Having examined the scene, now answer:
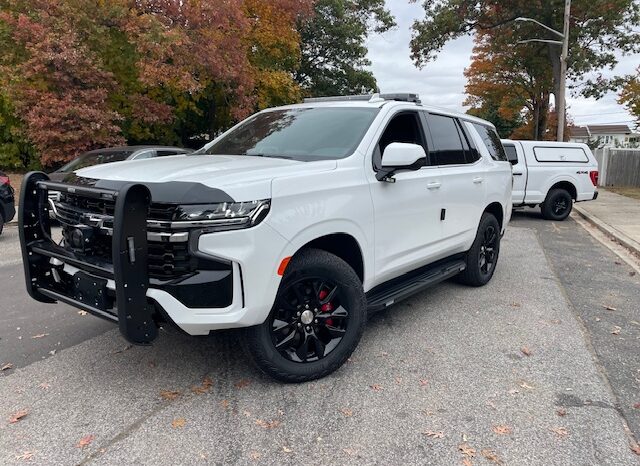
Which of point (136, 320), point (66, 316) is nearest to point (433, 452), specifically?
point (136, 320)

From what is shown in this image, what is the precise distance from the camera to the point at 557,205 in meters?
13.1

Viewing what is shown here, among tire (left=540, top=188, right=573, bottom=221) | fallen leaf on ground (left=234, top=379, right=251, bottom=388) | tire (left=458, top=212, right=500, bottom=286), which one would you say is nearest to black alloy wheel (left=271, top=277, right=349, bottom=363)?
fallen leaf on ground (left=234, top=379, right=251, bottom=388)

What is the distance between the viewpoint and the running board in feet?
13.5

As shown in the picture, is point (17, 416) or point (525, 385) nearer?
point (17, 416)

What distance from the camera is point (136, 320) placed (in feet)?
9.46

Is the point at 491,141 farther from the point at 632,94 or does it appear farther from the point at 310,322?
the point at 632,94

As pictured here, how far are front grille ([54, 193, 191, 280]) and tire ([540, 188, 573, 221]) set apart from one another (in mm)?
11968

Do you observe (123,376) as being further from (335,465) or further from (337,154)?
(337,154)

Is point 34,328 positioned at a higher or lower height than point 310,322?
lower

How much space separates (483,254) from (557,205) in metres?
8.05

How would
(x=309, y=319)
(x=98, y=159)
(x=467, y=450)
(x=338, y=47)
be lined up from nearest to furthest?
(x=467, y=450) → (x=309, y=319) → (x=98, y=159) → (x=338, y=47)

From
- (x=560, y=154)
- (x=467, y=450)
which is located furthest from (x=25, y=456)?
(x=560, y=154)

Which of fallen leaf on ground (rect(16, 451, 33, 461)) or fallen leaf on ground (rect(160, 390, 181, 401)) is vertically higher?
fallen leaf on ground (rect(16, 451, 33, 461))

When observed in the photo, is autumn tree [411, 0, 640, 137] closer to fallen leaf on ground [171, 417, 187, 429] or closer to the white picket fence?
the white picket fence
